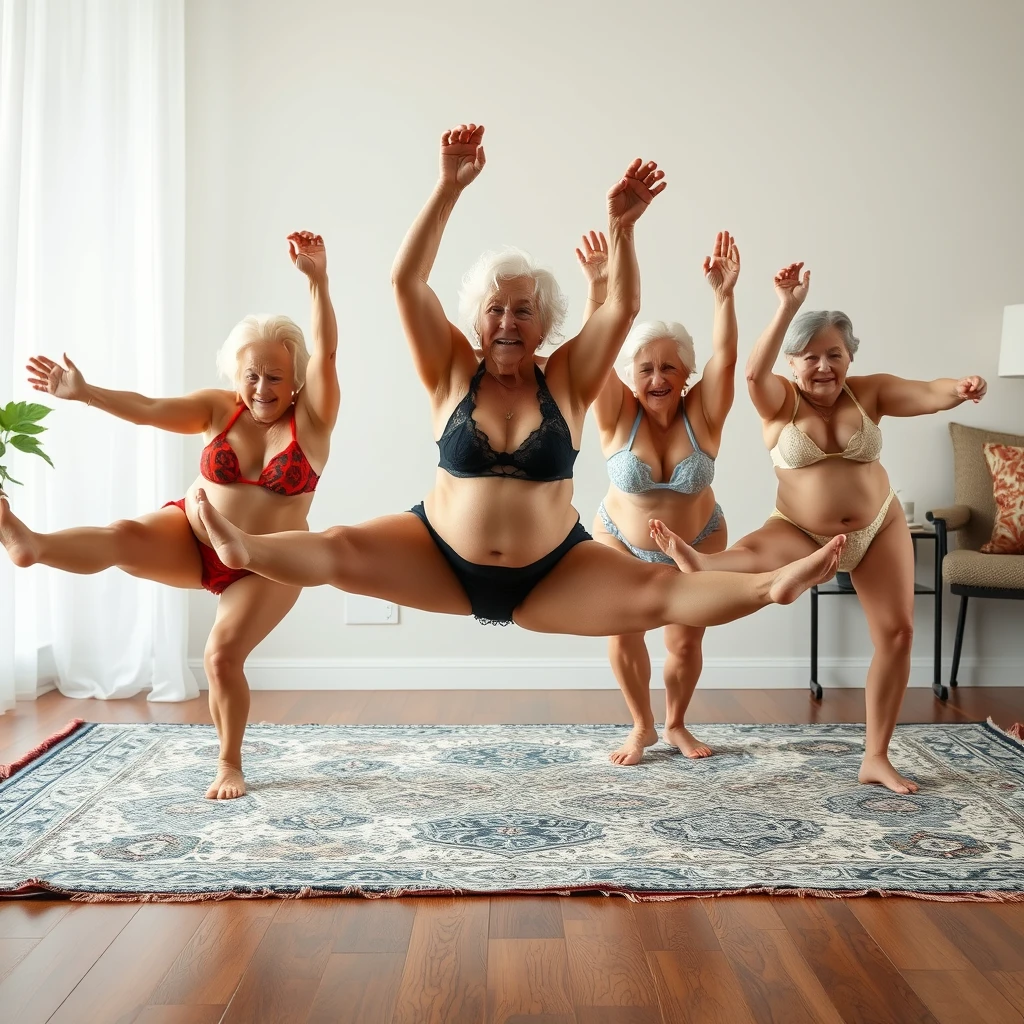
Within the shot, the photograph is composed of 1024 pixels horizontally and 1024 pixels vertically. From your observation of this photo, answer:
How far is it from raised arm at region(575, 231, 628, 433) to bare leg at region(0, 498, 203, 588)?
53.1 inches

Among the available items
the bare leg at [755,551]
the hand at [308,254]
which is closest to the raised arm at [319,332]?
the hand at [308,254]

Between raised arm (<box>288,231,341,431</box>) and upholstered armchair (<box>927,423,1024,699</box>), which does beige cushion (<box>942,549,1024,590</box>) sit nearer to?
upholstered armchair (<box>927,423,1024,699</box>)

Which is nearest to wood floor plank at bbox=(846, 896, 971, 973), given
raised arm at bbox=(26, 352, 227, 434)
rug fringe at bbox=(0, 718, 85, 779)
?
raised arm at bbox=(26, 352, 227, 434)

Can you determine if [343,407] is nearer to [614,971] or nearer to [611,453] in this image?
[611,453]

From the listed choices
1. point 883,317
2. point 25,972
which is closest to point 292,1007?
point 25,972

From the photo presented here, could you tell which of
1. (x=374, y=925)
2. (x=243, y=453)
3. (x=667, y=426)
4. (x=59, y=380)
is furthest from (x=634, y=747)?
(x=59, y=380)

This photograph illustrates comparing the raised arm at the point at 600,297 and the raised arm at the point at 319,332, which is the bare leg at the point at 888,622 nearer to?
the raised arm at the point at 600,297

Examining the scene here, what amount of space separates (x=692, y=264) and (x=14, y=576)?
3322 millimetres

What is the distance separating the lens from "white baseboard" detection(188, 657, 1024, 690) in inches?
213

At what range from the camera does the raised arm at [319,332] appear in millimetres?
3447

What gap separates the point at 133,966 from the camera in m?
2.38

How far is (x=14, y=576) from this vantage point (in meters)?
4.81

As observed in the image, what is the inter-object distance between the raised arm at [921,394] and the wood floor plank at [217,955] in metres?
2.38

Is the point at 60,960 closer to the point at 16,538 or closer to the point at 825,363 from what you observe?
the point at 16,538
